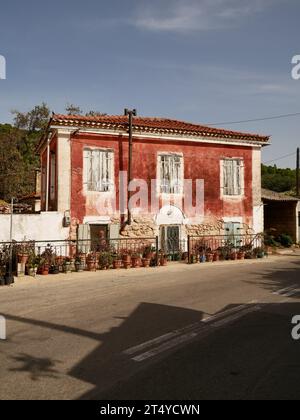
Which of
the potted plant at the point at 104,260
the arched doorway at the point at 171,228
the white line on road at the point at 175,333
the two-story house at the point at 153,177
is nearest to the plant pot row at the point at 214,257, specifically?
the arched doorway at the point at 171,228

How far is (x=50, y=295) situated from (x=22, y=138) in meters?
41.3

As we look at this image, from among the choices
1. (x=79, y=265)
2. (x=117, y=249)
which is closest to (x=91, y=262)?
(x=79, y=265)

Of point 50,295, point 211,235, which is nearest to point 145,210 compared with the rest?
point 211,235

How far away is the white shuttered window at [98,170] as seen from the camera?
18953 mm

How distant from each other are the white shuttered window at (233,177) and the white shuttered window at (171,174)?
2494mm

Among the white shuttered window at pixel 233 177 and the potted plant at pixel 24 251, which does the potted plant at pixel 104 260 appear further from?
the white shuttered window at pixel 233 177

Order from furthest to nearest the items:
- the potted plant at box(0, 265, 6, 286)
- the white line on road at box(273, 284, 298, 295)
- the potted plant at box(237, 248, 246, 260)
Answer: the potted plant at box(237, 248, 246, 260), the potted plant at box(0, 265, 6, 286), the white line on road at box(273, 284, 298, 295)

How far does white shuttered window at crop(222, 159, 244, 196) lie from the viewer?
22031 millimetres

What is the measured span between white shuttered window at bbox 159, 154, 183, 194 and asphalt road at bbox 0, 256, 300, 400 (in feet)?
27.5

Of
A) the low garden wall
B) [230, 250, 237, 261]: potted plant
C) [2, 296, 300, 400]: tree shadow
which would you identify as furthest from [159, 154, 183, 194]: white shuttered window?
[2, 296, 300, 400]: tree shadow

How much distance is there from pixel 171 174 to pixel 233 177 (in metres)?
3.49

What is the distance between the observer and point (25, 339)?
7016mm

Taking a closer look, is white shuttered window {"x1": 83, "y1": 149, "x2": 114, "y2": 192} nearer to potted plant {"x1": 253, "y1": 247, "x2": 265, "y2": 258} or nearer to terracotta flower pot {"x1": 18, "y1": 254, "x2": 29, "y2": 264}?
terracotta flower pot {"x1": 18, "y1": 254, "x2": 29, "y2": 264}

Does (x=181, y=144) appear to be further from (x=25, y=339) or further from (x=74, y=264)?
(x=25, y=339)
